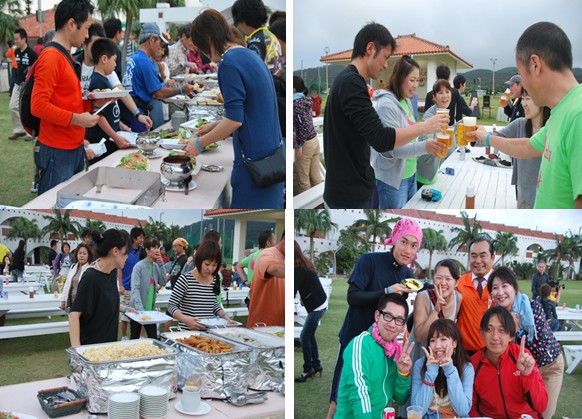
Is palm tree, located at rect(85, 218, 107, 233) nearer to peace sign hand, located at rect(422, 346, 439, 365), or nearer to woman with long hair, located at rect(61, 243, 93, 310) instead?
woman with long hair, located at rect(61, 243, 93, 310)

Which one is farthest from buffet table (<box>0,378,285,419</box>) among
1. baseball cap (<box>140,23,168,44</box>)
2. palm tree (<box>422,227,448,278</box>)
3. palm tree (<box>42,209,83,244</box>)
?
baseball cap (<box>140,23,168,44</box>)

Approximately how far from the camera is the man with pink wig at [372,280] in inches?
102

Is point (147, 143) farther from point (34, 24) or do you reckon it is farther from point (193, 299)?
point (193, 299)

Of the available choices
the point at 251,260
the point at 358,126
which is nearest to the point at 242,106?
the point at 358,126

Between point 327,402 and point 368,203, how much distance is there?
0.82 metres

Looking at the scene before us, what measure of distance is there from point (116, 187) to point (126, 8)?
208cm

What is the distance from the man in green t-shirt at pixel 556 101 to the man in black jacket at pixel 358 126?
14.8 inches

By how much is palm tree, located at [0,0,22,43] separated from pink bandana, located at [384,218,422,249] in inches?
89.2

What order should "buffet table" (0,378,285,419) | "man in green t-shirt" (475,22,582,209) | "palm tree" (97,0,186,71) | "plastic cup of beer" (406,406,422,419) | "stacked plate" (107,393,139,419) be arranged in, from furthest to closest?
"palm tree" (97,0,186,71) → "plastic cup of beer" (406,406,422,419) → "buffet table" (0,378,285,419) → "stacked plate" (107,393,139,419) → "man in green t-shirt" (475,22,582,209)

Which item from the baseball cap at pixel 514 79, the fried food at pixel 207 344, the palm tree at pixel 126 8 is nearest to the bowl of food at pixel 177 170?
the fried food at pixel 207 344

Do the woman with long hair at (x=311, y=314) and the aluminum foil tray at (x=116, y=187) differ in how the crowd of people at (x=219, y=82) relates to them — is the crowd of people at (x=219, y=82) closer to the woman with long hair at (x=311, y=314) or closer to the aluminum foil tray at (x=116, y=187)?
the aluminum foil tray at (x=116, y=187)

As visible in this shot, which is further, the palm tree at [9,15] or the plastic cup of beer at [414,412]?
the palm tree at [9,15]

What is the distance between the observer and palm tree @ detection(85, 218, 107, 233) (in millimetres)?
2738

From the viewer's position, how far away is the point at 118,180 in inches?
116
